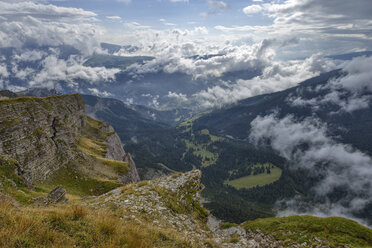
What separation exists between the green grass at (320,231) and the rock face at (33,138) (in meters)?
35.8

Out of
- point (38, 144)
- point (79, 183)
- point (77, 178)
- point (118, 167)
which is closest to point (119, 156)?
point (118, 167)

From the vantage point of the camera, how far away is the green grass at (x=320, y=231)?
17188 mm

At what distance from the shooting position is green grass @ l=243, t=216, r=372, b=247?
56.4 ft

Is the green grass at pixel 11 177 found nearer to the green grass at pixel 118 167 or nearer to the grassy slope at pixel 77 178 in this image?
the grassy slope at pixel 77 178

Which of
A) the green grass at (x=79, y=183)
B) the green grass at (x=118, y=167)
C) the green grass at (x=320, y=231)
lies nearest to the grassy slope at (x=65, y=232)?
the green grass at (x=320, y=231)

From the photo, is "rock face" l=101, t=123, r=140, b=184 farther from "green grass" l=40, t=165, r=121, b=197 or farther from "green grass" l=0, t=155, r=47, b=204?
"green grass" l=0, t=155, r=47, b=204

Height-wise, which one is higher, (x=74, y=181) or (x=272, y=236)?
(x=272, y=236)

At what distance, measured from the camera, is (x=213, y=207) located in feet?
571

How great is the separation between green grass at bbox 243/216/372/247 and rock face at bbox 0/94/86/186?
3584 cm

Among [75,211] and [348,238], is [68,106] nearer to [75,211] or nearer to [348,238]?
[75,211]

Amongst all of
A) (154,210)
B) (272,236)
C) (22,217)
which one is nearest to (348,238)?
(272,236)

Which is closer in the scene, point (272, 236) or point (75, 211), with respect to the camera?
point (75, 211)

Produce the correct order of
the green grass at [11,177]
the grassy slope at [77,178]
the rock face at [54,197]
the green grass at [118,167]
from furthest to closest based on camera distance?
the green grass at [118,167] < the grassy slope at [77,178] < the green grass at [11,177] < the rock face at [54,197]

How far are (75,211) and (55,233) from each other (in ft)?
7.29
